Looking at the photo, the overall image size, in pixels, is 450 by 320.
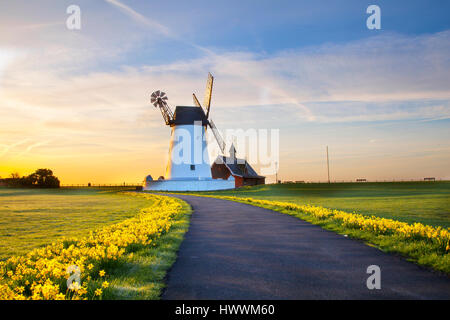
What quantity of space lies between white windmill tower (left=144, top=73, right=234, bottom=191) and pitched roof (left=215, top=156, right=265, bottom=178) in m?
Result: 10.2

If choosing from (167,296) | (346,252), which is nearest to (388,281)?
(346,252)

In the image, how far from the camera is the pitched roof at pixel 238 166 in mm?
75938

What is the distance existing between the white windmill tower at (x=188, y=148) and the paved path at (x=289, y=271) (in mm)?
48616

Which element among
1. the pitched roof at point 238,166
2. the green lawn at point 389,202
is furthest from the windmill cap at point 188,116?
the pitched roof at point 238,166

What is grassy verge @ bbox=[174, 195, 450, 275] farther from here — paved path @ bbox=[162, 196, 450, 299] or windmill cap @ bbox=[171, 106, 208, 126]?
windmill cap @ bbox=[171, 106, 208, 126]

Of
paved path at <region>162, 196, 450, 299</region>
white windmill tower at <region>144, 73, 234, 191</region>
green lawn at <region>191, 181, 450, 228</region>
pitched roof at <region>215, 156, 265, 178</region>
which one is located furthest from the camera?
pitched roof at <region>215, 156, 265, 178</region>

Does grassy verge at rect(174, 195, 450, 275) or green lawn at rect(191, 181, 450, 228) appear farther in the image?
green lawn at rect(191, 181, 450, 228)

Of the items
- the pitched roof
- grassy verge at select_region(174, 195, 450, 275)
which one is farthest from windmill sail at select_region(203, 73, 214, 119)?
grassy verge at select_region(174, 195, 450, 275)

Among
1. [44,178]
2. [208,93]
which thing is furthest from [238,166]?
[44,178]

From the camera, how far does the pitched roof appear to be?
75.9m
